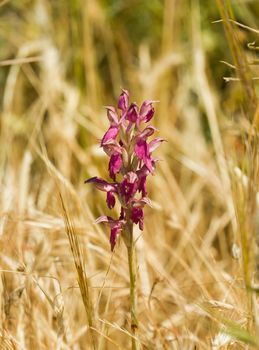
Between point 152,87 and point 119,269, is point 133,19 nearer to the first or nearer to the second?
point 152,87

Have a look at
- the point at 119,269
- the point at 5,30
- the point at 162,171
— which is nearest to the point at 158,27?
the point at 5,30

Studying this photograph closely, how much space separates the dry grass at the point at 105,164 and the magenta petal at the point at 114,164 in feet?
0.50

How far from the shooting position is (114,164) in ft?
4.25

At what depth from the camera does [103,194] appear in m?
2.58

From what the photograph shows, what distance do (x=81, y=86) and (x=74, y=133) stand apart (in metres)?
0.21

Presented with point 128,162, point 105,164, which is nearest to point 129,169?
point 128,162

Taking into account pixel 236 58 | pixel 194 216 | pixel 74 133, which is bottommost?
pixel 194 216

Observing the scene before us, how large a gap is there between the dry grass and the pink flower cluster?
11 cm

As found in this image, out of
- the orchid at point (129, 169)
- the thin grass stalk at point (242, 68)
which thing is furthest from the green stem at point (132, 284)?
the thin grass stalk at point (242, 68)

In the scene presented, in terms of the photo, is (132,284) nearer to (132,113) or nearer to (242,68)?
(132,113)

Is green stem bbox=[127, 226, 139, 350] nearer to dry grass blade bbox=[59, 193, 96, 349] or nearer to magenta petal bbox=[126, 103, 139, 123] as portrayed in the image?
dry grass blade bbox=[59, 193, 96, 349]

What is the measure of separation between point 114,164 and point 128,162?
1.5 inches

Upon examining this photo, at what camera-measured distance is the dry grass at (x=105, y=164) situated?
1.73 metres

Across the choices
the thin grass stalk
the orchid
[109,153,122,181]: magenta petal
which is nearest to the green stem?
the orchid
